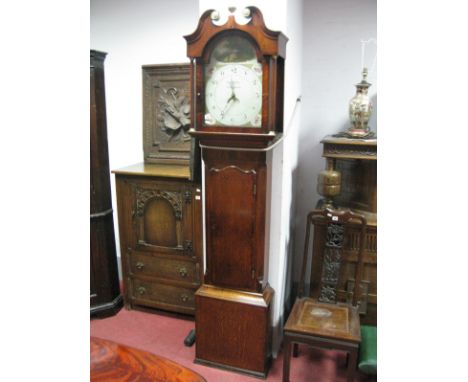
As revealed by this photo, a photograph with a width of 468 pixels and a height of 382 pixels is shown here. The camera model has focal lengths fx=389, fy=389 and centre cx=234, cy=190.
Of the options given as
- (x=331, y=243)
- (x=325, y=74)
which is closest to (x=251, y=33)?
(x=325, y=74)

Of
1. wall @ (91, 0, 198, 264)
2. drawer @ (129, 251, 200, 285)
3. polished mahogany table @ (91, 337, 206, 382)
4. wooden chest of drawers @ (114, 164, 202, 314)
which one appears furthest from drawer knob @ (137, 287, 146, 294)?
polished mahogany table @ (91, 337, 206, 382)

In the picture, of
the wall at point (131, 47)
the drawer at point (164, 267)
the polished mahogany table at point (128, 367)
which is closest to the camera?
the polished mahogany table at point (128, 367)

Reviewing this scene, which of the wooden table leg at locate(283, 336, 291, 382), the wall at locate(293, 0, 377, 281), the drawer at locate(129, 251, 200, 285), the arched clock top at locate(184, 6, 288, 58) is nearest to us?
the arched clock top at locate(184, 6, 288, 58)

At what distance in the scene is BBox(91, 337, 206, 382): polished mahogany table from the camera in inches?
31.3

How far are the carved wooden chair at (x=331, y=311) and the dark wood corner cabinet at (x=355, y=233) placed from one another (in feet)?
0.20

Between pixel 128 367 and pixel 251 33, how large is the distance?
1.47 meters

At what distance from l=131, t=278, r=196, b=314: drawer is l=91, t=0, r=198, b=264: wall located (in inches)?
38.8

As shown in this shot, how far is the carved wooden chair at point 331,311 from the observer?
188 cm

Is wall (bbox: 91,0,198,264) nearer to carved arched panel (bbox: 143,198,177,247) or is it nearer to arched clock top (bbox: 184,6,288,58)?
carved arched panel (bbox: 143,198,177,247)

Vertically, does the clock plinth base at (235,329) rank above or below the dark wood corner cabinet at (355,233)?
below

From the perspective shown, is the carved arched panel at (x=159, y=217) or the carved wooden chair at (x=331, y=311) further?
the carved arched panel at (x=159, y=217)

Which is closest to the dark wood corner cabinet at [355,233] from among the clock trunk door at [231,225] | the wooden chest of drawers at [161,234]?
the clock trunk door at [231,225]

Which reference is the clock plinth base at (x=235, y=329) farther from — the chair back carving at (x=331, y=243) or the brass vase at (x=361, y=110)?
→ the brass vase at (x=361, y=110)

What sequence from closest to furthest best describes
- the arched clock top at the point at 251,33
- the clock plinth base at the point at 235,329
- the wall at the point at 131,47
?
the arched clock top at the point at 251,33
the clock plinth base at the point at 235,329
the wall at the point at 131,47
